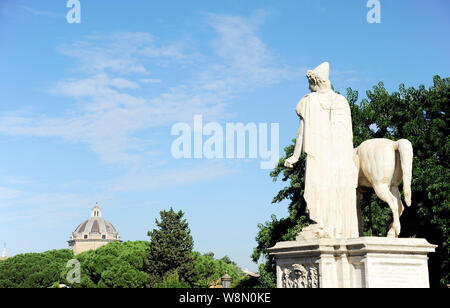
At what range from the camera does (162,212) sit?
69750 mm

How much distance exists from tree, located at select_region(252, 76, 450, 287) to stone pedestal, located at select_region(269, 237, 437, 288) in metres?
11.0

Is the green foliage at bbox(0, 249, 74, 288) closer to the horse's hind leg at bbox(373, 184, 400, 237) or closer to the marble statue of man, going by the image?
the marble statue of man

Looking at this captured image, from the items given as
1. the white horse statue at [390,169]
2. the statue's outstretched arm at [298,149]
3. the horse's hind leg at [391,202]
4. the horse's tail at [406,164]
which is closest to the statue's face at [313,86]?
the statue's outstretched arm at [298,149]

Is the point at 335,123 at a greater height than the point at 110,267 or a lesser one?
greater

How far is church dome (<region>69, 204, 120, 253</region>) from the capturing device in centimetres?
18075

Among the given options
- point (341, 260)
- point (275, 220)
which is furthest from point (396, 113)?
point (341, 260)

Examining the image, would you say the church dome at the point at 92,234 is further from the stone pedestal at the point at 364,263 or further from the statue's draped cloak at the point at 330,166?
the stone pedestal at the point at 364,263

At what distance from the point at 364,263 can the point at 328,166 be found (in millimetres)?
2351

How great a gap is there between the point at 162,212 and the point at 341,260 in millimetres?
60049

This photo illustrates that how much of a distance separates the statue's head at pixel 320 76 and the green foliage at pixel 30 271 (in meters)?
78.9

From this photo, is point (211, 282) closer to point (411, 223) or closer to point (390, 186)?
point (411, 223)

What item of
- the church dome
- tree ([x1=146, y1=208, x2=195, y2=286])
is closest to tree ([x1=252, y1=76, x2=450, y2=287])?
tree ([x1=146, y1=208, x2=195, y2=286])

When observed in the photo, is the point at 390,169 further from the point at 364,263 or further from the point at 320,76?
the point at 320,76
